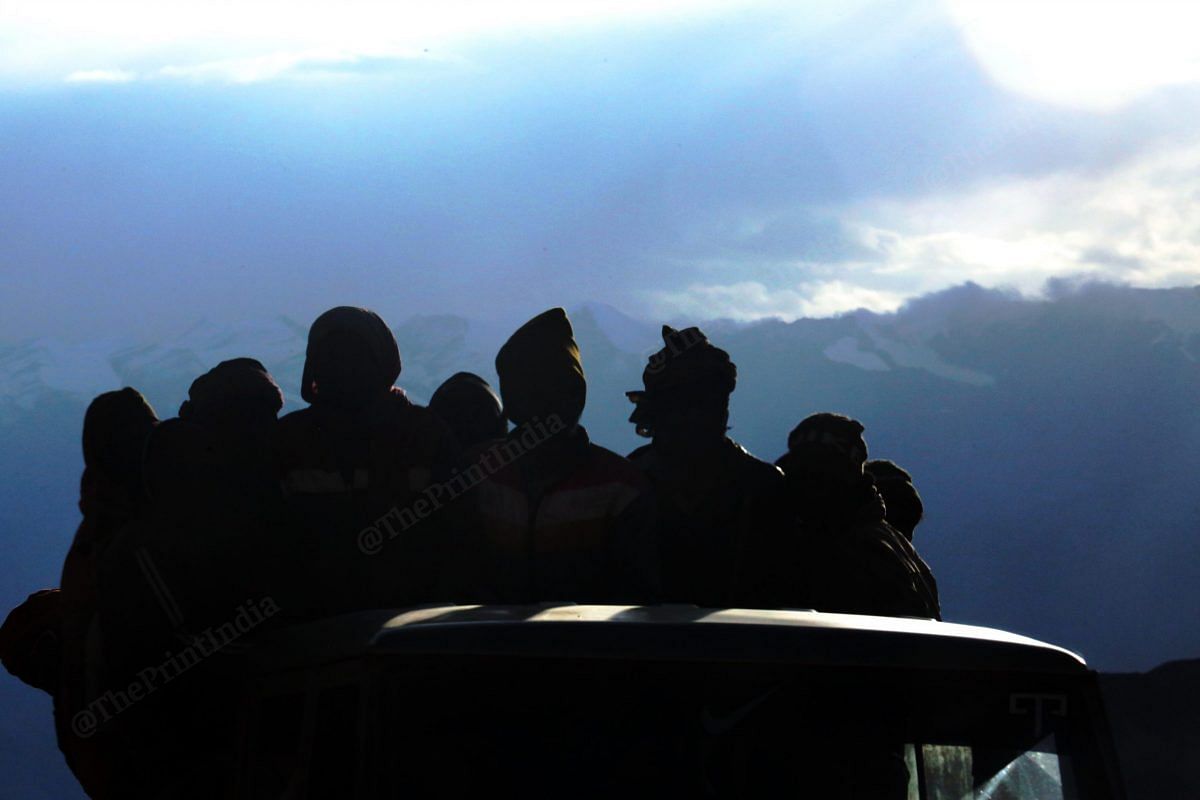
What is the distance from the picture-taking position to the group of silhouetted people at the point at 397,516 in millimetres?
4762

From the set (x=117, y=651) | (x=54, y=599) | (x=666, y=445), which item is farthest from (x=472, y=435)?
(x=117, y=651)

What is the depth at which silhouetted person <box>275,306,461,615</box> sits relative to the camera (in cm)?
496

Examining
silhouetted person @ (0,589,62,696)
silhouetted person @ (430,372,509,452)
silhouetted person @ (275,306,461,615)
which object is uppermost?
silhouetted person @ (430,372,509,452)

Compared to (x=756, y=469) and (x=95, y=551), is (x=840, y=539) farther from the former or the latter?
(x=95, y=551)

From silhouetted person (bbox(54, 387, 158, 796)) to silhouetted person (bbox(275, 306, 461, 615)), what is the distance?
57cm

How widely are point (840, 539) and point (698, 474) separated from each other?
56cm

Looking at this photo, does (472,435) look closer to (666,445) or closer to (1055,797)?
(666,445)

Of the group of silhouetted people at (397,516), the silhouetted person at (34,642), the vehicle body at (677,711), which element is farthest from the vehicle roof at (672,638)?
the silhouetted person at (34,642)

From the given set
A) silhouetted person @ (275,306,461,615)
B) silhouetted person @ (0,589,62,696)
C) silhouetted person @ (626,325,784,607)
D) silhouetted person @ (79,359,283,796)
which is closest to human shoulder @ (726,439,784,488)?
silhouetted person @ (626,325,784,607)

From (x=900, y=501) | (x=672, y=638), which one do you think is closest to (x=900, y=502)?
(x=900, y=501)

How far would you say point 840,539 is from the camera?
5.43 metres

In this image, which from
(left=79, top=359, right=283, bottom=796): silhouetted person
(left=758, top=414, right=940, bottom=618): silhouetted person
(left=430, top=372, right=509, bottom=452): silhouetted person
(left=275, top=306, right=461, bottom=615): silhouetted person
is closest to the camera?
(left=79, top=359, right=283, bottom=796): silhouetted person

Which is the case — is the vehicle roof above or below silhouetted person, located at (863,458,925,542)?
below

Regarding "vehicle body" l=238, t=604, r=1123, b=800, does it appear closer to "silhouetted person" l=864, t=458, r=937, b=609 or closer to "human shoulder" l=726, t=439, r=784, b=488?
"human shoulder" l=726, t=439, r=784, b=488
